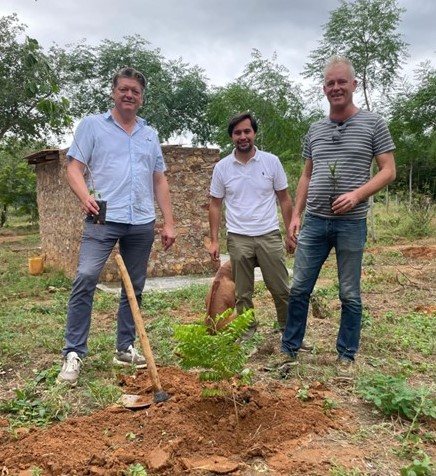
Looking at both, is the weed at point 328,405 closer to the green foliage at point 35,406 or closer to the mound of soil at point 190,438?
the mound of soil at point 190,438

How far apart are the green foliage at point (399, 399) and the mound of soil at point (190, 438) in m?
0.21

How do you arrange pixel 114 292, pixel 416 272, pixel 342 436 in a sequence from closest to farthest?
1. pixel 342 436
2. pixel 114 292
3. pixel 416 272

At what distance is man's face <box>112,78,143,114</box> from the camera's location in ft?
11.8

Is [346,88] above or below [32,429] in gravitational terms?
above

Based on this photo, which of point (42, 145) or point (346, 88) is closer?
point (346, 88)

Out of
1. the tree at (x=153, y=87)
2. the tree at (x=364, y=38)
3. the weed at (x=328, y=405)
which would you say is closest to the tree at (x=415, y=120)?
the tree at (x=364, y=38)

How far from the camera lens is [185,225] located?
32.3 feet

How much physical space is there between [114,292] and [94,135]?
16.1 ft

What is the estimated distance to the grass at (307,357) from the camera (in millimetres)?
2824

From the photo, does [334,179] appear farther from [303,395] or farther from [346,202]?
[303,395]

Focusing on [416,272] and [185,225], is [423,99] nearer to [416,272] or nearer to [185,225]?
[416,272]

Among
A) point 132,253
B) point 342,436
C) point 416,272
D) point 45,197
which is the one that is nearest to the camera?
point 342,436

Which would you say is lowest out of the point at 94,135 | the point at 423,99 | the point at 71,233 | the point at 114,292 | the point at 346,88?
the point at 114,292

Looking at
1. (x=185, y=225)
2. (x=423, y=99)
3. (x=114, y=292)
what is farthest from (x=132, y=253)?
(x=423, y=99)
